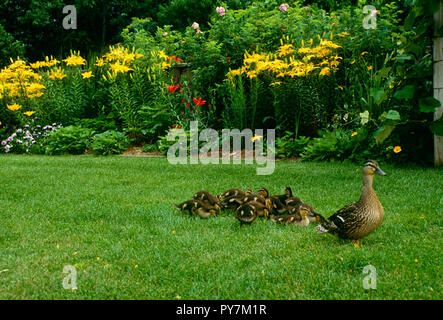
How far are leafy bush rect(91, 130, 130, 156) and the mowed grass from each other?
9.60ft

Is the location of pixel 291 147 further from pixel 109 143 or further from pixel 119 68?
pixel 119 68

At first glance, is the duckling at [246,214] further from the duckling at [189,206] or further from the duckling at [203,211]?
the duckling at [189,206]

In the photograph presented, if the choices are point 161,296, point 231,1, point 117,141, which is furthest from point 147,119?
point 231,1

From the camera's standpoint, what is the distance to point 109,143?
27.9 feet

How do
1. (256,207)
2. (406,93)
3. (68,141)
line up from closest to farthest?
(256,207) < (406,93) < (68,141)

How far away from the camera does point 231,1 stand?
1692 cm

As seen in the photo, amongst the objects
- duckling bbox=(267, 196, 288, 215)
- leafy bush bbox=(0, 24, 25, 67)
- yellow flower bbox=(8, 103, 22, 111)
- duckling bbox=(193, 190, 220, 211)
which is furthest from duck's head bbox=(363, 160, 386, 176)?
leafy bush bbox=(0, 24, 25, 67)

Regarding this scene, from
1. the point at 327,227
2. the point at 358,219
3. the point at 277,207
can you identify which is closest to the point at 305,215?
the point at 277,207

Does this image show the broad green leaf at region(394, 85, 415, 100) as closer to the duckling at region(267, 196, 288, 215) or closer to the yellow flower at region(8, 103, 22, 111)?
the duckling at region(267, 196, 288, 215)

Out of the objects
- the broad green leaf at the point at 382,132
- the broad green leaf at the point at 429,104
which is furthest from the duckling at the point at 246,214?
the broad green leaf at the point at 429,104

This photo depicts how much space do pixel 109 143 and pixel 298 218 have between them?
567 cm
